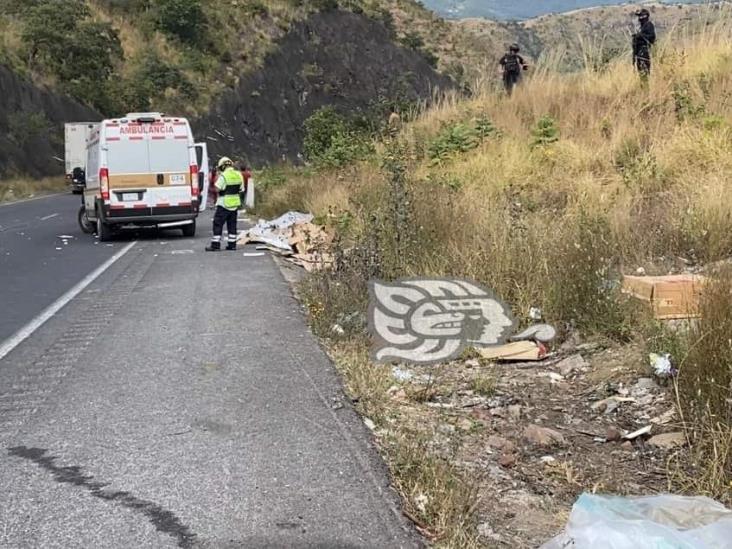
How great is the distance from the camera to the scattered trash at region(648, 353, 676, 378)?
16.2 feet

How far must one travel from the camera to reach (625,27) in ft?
51.5

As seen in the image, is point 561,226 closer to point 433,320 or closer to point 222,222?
point 433,320

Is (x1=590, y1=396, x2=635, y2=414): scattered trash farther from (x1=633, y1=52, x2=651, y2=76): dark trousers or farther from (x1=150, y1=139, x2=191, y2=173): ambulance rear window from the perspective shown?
(x1=150, y1=139, x2=191, y2=173): ambulance rear window

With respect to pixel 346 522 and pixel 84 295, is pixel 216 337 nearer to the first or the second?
pixel 84 295

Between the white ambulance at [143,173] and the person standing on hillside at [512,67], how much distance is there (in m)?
6.88

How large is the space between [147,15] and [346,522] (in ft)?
214

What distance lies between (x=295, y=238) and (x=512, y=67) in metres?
6.94

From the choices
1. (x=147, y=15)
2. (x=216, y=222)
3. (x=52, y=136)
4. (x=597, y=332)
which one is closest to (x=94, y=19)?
(x=147, y=15)

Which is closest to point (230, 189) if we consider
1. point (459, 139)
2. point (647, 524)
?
point (459, 139)

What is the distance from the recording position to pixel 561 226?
7.76 metres

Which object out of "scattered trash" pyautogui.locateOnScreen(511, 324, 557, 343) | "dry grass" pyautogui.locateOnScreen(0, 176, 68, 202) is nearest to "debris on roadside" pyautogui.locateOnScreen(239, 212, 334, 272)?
"scattered trash" pyautogui.locateOnScreen(511, 324, 557, 343)

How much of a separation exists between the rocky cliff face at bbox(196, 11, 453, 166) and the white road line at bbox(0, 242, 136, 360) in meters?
44.1

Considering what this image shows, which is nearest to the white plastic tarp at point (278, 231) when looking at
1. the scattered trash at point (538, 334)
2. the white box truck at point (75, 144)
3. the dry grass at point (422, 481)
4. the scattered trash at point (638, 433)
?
the scattered trash at point (538, 334)

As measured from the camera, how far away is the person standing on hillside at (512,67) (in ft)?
58.0
